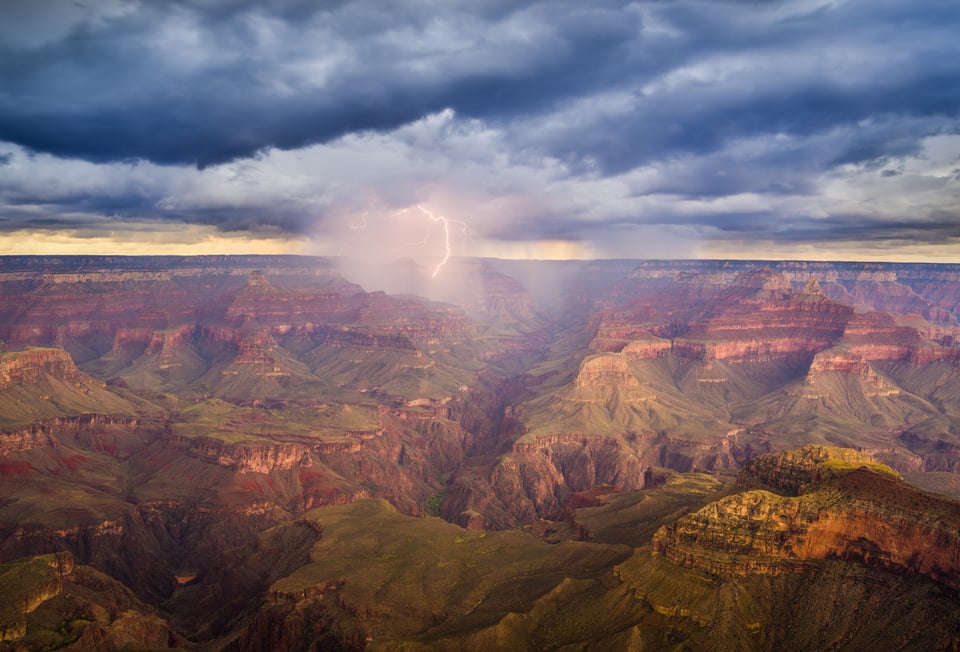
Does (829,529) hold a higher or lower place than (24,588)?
higher

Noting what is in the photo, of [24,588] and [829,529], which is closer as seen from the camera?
[829,529]

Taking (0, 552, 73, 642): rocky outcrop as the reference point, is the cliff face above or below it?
above

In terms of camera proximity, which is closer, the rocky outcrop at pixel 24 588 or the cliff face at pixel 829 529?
the cliff face at pixel 829 529

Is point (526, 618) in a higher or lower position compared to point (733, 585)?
lower

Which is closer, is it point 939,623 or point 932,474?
point 939,623

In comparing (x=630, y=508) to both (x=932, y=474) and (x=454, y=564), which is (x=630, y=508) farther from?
(x=932, y=474)

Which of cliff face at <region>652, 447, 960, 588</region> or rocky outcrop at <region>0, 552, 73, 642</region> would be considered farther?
rocky outcrop at <region>0, 552, 73, 642</region>

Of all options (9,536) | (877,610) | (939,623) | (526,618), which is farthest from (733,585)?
(9,536)

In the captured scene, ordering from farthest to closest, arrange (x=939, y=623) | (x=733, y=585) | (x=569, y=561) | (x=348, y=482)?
(x=348, y=482)
(x=569, y=561)
(x=733, y=585)
(x=939, y=623)
